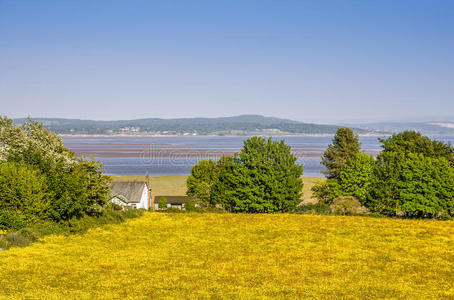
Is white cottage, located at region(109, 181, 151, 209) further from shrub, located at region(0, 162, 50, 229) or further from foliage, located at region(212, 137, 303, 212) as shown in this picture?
shrub, located at region(0, 162, 50, 229)

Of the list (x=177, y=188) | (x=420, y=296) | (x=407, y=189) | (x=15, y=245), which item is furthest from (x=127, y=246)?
(x=177, y=188)

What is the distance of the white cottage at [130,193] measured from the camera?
7712 cm

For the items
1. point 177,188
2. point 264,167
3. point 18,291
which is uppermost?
point 264,167

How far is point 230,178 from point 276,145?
8201 mm

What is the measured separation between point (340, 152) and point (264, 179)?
922 inches

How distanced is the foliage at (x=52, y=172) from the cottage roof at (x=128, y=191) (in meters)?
30.6

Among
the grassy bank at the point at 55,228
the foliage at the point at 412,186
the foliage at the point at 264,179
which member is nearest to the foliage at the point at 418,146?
the foliage at the point at 412,186

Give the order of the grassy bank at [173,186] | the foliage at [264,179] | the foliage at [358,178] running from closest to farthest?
the foliage at [264,179], the foliage at [358,178], the grassy bank at [173,186]

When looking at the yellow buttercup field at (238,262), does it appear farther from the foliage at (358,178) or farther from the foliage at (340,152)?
the foliage at (340,152)

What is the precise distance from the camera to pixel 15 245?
34.4 metres

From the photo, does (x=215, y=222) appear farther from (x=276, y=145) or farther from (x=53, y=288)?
(x=53, y=288)

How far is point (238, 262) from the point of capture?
30.5 metres

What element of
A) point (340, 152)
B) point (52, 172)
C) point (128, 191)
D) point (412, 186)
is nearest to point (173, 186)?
point (128, 191)

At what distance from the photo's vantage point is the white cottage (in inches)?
3036
